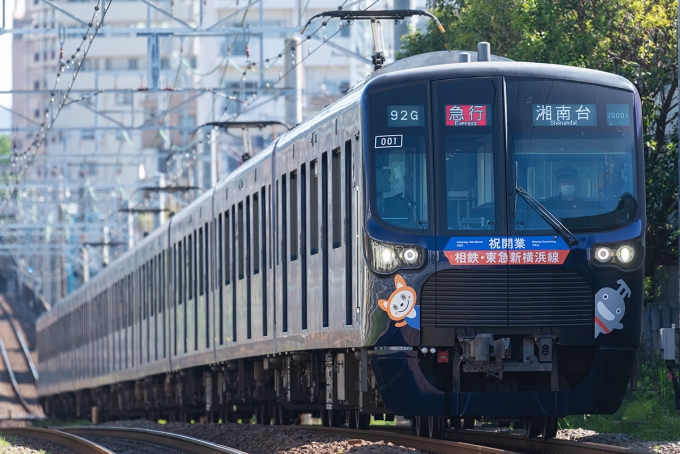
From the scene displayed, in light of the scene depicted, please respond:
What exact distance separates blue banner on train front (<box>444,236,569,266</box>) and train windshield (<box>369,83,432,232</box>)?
0.38 metres

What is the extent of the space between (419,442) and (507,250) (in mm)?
1955

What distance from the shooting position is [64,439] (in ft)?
61.9

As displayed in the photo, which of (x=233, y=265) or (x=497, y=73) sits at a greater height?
(x=497, y=73)

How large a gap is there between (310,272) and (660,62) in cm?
657

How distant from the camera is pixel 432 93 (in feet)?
35.0

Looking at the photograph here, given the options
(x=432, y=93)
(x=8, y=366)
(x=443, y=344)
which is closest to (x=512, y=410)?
(x=443, y=344)

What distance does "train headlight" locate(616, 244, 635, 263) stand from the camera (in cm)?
1039

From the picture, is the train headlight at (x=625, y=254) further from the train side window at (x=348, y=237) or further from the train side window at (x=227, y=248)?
the train side window at (x=227, y=248)

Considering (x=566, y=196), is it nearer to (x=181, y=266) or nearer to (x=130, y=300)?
(x=181, y=266)

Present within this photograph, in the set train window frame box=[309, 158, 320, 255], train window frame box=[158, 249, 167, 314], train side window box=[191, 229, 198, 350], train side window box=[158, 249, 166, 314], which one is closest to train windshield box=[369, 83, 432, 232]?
train window frame box=[309, 158, 320, 255]

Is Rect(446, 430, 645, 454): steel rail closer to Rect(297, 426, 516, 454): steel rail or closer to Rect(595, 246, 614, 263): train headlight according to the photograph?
Rect(297, 426, 516, 454): steel rail

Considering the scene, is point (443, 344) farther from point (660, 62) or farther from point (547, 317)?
point (660, 62)

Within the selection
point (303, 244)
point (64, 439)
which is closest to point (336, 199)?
point (303, 244)

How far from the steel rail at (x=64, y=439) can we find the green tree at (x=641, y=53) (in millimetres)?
6903
